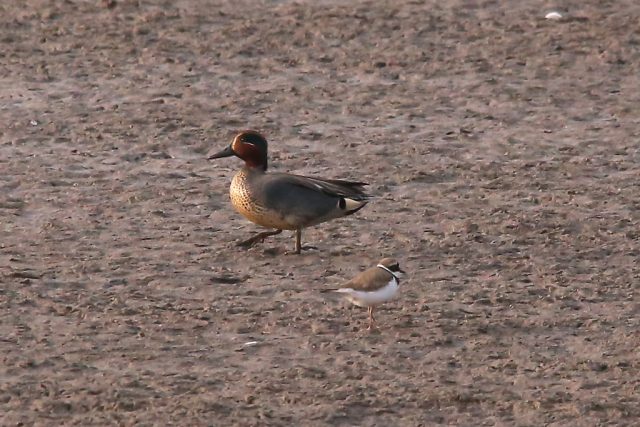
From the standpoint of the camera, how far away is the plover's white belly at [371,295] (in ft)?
27.6

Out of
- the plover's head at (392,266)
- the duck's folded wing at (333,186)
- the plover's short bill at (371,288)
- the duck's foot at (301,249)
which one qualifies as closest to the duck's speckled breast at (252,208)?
the duck's foot at (301,249)

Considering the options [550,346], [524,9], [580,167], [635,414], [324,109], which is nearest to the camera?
[635,414]

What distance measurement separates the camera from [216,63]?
45.8ft

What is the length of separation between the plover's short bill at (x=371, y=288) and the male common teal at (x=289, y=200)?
1308 millimetres

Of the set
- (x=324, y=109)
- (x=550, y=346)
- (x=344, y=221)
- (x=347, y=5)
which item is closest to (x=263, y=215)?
(x=344, y=221)

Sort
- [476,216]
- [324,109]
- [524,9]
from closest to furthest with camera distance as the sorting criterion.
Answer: [476,216], [324,109], [524,9]

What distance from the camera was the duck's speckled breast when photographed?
9828 mm

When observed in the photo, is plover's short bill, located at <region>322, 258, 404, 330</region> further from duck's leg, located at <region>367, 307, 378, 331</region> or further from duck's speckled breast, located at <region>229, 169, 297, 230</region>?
duck's speckled breast, located at <region>229, 169, 297, 230</region>

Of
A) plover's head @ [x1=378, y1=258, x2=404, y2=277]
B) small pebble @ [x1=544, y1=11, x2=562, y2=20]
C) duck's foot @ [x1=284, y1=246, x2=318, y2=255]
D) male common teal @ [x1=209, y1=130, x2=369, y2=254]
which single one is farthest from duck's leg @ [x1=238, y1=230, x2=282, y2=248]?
small pebble @ [x1=544, y1=11, x2=562, y2=20]

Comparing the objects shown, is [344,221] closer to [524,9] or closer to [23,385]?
[23,385]

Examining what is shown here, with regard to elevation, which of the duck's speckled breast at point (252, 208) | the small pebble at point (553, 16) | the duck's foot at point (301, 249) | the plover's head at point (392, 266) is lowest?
the duck's foot at point (301, 249)

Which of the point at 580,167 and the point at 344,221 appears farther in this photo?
the point at 580,167

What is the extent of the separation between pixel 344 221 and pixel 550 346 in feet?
8.35

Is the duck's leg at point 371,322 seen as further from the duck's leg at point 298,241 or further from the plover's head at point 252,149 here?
the plover's head at point 252,149
